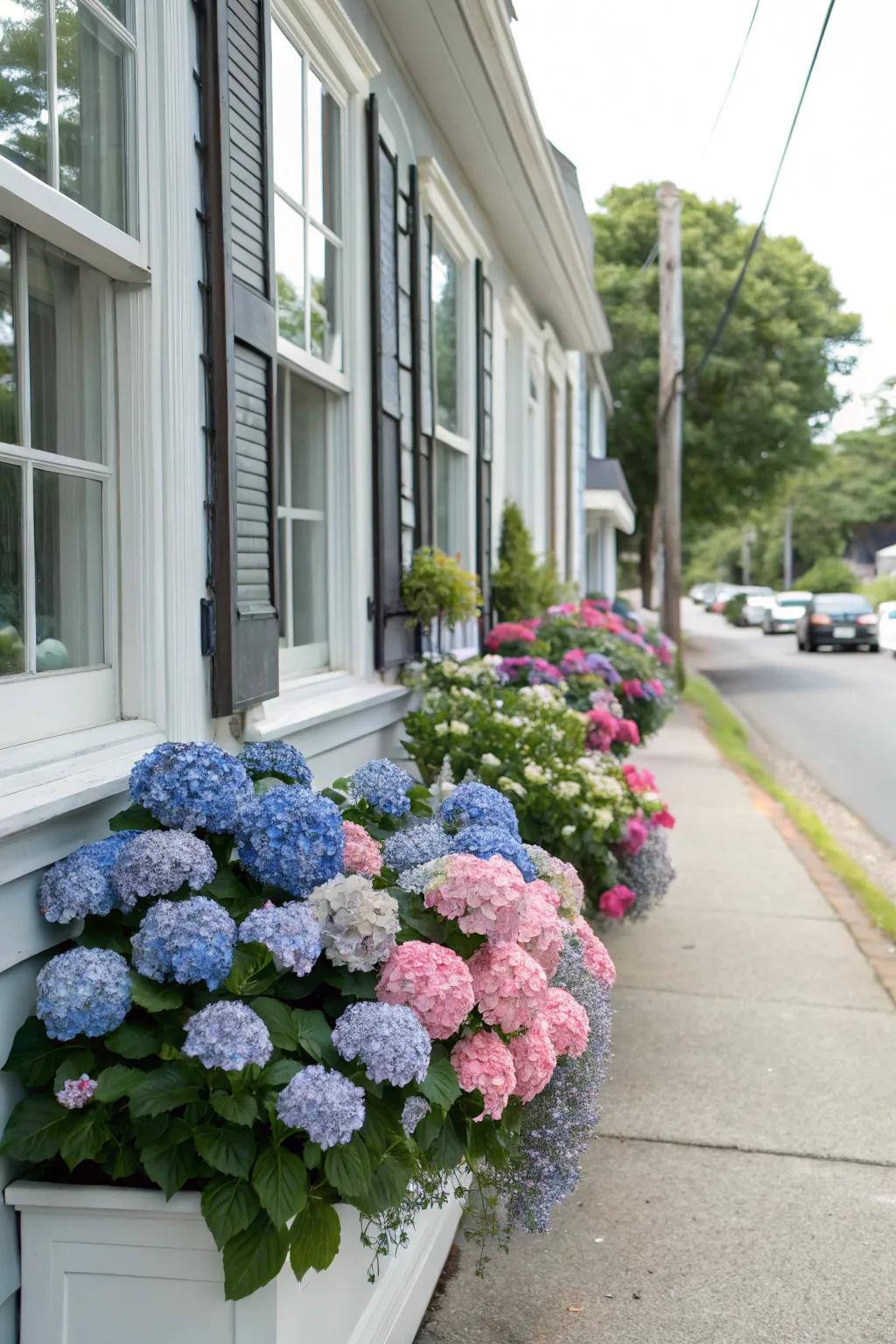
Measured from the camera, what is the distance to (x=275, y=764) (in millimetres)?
2760

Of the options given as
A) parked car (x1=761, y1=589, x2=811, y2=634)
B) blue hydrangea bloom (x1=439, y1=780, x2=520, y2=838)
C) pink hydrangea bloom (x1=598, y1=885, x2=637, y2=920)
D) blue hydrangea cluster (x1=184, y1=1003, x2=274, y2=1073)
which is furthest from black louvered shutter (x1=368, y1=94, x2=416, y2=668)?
parked car (x1=761, y1=589, x2=811, y2=634)

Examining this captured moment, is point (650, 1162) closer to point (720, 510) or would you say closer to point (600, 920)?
point (600, 920)

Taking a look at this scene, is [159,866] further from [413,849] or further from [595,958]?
[595,958]

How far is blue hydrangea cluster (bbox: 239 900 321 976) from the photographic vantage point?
2.16 m

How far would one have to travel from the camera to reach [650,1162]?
3.55 meters

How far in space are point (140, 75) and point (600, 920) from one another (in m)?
4.11

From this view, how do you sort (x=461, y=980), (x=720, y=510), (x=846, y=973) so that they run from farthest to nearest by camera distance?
1. (x=720, y=510)
2. (x=846, y=973)
3. (x=461, y=980)

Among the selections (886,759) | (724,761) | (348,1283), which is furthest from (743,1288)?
(886,759)

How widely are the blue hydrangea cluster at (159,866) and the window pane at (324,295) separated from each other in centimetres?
240

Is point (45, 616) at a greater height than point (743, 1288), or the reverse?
point (45, 616)

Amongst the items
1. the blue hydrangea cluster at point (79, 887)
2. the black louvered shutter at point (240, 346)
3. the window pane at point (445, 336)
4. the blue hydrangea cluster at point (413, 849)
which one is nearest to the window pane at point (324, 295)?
the black louvered shutter at point (240, 346)

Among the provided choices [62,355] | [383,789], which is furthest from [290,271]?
[383,789]

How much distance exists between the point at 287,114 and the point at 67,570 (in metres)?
2.02

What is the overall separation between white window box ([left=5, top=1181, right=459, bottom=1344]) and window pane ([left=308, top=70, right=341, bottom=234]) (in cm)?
317
